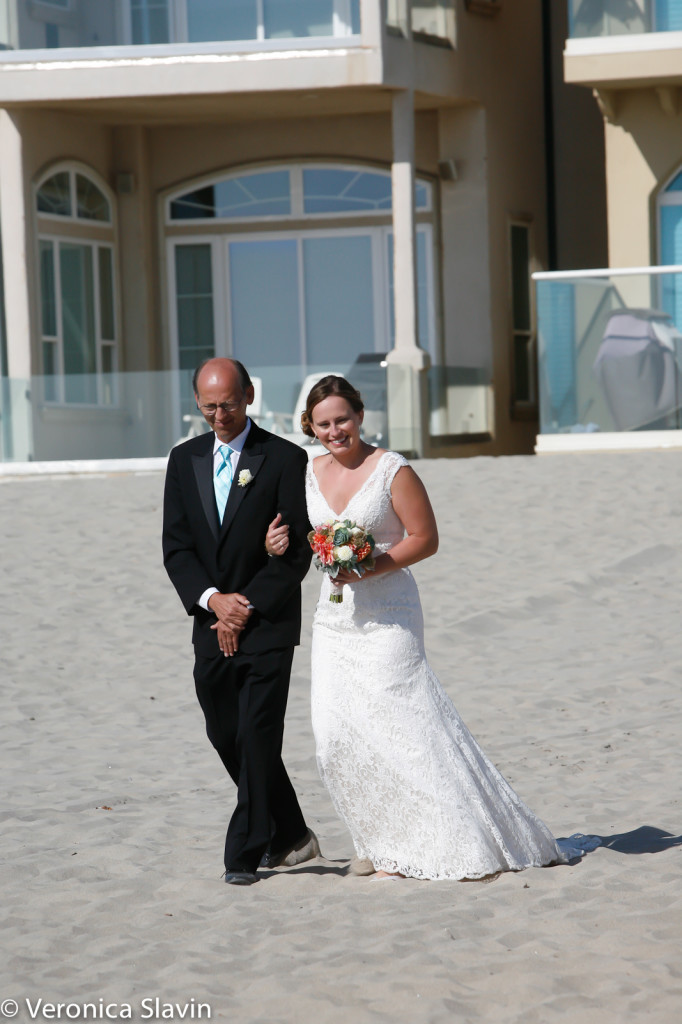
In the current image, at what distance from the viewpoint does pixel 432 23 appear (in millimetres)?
18781

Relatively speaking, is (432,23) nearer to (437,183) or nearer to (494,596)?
(437,183)

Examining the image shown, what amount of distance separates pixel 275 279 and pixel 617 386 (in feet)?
20.8

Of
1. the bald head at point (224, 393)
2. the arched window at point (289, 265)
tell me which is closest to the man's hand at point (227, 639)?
the bald head at point (224, 393)

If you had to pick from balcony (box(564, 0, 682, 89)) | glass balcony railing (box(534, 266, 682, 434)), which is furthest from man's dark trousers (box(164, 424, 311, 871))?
balcony (box(564, 0, 682, 89))

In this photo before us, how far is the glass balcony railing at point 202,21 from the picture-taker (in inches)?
708

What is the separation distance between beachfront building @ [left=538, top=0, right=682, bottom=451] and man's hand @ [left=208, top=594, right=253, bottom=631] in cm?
1054

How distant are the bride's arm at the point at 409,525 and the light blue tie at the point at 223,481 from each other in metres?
0.53

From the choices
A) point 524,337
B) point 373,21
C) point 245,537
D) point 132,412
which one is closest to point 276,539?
point 245,537

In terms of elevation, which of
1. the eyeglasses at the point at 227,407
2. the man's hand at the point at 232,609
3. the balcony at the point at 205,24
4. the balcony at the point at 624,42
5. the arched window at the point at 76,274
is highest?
the balcony at the point at 205,24

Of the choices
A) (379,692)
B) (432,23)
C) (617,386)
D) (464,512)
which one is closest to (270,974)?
(379,692)

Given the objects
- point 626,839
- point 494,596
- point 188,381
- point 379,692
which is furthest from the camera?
point 188,381

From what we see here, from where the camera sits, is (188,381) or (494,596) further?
(188,381)

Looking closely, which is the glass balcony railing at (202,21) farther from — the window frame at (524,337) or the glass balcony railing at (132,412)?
the glass balcony railing at (132,412)

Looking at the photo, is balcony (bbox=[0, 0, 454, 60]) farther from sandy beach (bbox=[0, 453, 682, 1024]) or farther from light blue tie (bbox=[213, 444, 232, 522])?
light blue tie (bbox=[213, 444, 232, 522])
